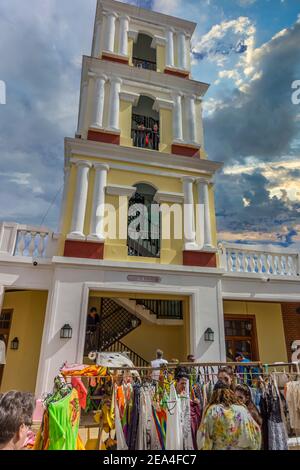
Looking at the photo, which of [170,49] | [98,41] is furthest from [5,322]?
[170,49]

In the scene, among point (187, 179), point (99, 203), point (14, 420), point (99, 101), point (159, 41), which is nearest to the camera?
point (14, 420)

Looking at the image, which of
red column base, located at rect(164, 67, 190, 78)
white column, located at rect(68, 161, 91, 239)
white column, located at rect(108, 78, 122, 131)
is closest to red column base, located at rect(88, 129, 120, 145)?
white column, located at rect(108, 78, 122, 131)

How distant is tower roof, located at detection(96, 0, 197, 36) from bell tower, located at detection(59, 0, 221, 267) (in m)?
0.04

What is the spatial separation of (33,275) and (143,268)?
3.06 m

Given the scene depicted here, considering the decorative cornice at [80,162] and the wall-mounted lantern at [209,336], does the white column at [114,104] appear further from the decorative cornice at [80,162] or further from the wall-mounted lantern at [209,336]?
the wall-mounted lantern at [209,336]

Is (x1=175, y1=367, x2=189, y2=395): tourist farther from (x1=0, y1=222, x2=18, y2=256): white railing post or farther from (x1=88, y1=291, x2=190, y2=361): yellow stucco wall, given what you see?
(x1=88, y1=291, x2=190, y2=361): yellow stucco wall

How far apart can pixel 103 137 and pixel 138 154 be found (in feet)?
4.42

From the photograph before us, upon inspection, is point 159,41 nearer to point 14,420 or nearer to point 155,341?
point 155,341

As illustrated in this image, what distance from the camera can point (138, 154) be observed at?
9.62 metres

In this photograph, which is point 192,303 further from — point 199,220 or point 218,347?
Answer: point 199,220

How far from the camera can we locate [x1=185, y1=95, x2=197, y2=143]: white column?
10758 millimetres

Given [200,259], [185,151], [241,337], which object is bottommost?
[241,337]

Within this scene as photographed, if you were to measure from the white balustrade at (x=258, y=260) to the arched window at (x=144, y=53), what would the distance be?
8.81m

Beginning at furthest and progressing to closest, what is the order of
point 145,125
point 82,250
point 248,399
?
point 145,125, point 82,250, point 248,399
